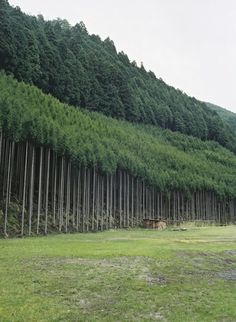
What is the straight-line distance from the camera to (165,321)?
10.3 metres

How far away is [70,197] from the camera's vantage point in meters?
48.3

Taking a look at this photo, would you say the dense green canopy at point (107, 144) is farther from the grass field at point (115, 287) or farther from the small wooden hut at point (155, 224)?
the grass field at point (115, 287)

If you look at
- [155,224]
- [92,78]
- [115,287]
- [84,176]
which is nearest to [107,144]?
[84,176]

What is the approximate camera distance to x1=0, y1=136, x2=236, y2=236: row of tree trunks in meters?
37.1

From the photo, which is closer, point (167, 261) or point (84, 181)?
point (167, 261)

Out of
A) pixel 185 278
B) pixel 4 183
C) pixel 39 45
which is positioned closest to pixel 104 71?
pixel 39 45

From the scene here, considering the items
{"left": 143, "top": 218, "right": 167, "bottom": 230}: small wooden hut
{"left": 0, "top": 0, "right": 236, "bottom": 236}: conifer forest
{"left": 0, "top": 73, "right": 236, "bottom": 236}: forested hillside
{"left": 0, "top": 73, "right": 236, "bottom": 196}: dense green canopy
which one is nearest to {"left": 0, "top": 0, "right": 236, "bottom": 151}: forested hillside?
{"left": 0, "top": 0, "right": 236, "bottom": 236}: conifer forest

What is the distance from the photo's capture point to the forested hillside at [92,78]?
66.6m

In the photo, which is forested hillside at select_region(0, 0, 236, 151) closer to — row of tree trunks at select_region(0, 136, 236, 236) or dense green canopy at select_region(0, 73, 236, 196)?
dense green canopy at select_region(0, 73, 236, 196)

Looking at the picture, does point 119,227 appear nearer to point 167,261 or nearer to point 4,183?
point 4,183

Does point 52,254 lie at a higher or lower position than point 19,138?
lower

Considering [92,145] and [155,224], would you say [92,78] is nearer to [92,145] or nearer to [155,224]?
[92,145]

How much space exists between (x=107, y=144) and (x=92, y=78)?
3266 centimetres

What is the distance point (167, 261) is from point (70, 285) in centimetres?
571
